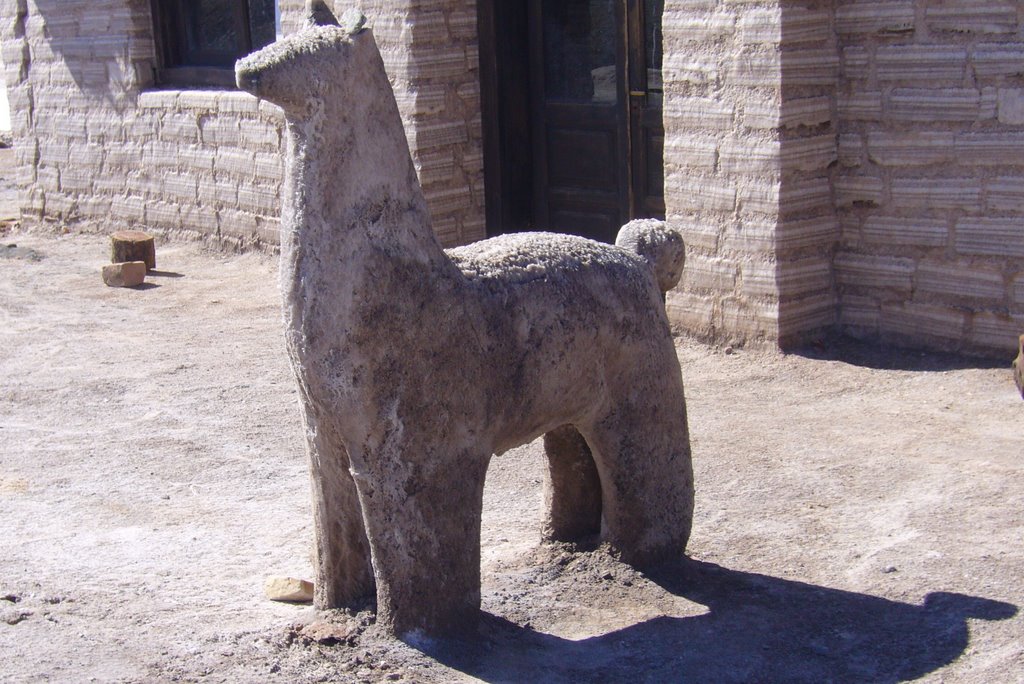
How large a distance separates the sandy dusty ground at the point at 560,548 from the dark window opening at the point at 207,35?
300 cm

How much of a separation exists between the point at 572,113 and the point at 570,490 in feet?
13.4

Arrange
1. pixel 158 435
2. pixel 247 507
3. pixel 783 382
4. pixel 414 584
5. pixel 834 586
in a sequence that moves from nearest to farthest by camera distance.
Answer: pixel 414 584 → pixel 834 586 → pixel 247 507 → pixel 158 435 → pixel 783 382

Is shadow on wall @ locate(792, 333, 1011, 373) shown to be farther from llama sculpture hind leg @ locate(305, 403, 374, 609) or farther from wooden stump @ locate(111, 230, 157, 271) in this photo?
wooden stump @ locate(111, 230, 157, 271)

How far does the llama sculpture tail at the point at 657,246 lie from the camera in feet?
12.7

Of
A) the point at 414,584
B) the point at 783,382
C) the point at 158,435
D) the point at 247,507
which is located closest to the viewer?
the point at 414,584

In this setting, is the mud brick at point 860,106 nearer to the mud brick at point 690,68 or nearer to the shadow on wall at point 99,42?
the mud brick at point 690,68

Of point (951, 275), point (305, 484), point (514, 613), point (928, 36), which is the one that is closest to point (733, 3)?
point (928, 36)

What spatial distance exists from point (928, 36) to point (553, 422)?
3271mm

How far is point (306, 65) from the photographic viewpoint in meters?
2.99

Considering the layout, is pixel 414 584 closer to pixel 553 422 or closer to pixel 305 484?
pixel 553 422

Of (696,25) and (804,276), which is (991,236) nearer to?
(804,276)

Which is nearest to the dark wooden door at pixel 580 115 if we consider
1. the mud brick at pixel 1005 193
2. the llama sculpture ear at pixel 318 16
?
the mud brick at pixel 1005 193

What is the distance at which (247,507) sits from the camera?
15.5 ft

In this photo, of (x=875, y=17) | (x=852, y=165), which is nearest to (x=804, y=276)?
(x=852, y=165)
